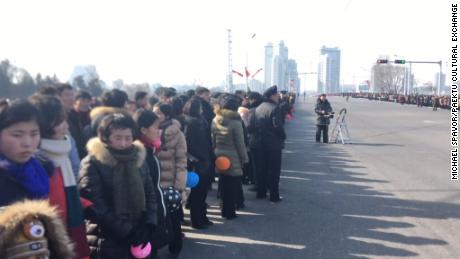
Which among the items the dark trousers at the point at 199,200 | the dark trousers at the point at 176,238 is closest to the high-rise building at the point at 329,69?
the dark trousers at the point at 199,200

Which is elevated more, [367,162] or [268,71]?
[268,71]

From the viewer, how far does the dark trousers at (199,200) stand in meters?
6.33

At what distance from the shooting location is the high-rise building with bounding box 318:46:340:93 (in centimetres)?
14462

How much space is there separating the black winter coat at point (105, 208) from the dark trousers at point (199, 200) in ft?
8.84

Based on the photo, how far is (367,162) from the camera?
12.5 meters

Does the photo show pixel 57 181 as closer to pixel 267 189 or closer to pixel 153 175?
pixel 153 175

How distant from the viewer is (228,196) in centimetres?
698

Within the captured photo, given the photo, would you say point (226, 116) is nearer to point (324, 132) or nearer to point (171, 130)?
point (171, 130)

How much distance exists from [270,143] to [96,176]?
16.2 feet

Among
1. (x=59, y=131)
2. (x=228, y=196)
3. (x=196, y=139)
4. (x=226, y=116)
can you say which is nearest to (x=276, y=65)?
(x=226, y=116)

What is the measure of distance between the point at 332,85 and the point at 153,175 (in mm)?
162718

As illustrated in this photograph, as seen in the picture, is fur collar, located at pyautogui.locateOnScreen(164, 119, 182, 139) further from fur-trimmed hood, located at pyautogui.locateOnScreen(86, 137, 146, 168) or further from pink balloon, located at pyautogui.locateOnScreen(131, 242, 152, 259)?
pink balloon, located at pyautogui.locateOnScreen(131, 242, 152, 259)

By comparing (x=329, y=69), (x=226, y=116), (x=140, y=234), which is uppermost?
(x=329, y=69)

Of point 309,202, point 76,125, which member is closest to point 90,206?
point 76,125
